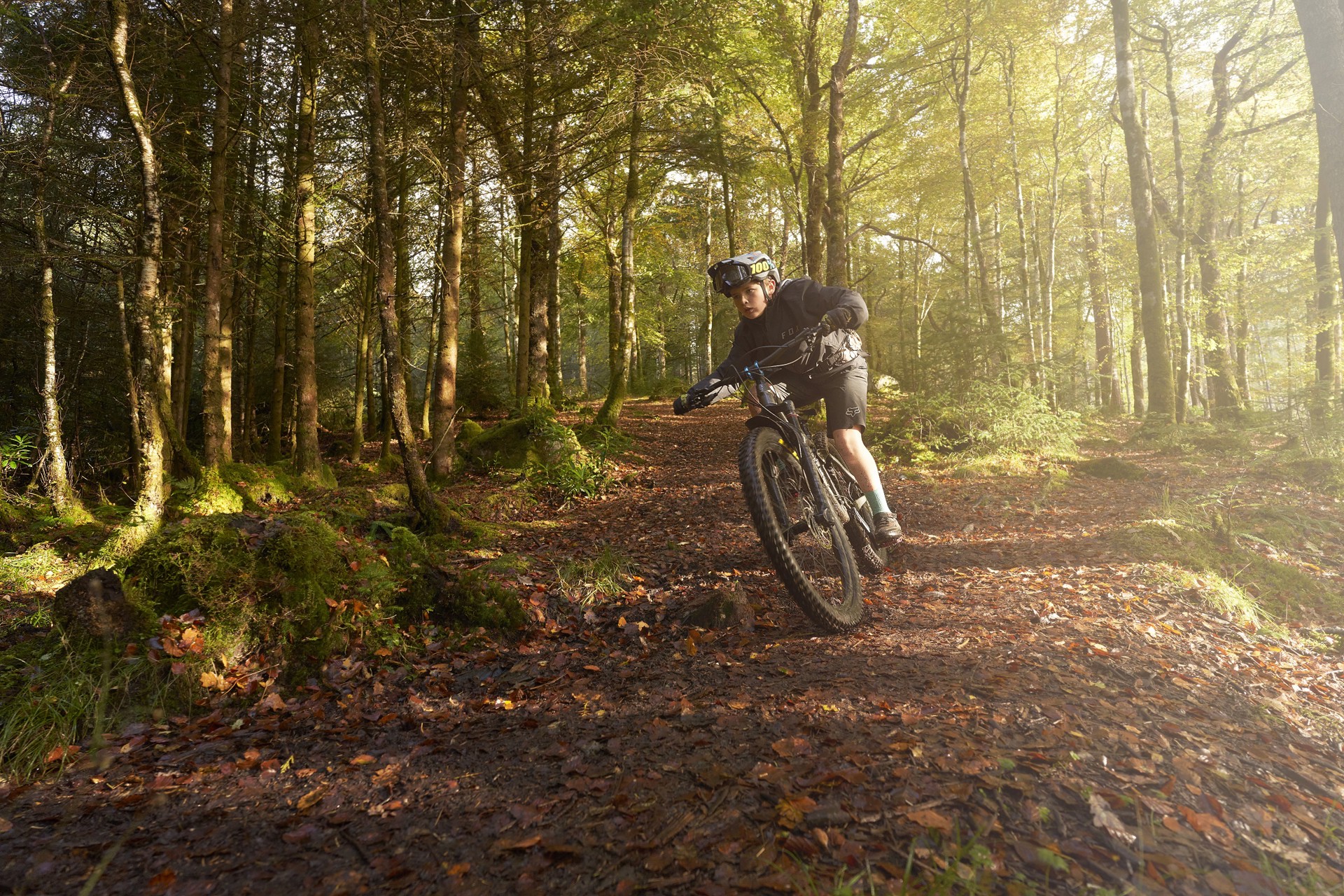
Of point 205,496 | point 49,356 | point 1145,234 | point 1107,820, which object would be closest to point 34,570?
point 205,496

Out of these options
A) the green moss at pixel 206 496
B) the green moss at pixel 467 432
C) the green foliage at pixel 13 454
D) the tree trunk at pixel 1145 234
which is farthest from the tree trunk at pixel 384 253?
the tree trunk at pixel 1145 234

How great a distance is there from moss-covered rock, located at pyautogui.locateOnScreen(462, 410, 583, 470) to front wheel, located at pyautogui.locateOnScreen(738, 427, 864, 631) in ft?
17.4

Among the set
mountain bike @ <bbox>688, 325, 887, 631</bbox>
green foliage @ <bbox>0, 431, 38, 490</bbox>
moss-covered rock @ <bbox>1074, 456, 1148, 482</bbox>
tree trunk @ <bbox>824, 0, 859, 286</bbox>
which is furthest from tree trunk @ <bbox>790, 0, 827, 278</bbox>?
green foliage @ <bbox>0, 431, 38, 490</bbox>

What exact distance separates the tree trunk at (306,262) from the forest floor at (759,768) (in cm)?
720

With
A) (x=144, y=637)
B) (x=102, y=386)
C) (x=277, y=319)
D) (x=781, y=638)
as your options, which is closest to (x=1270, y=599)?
(x=781, y=638)

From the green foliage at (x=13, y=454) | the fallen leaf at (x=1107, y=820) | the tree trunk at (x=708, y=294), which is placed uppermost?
the tree trunk at (x=708, y=294)

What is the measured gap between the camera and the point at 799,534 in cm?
396

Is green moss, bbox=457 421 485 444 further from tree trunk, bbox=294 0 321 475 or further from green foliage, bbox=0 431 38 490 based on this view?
green foliage, bbox=0 431 38 490

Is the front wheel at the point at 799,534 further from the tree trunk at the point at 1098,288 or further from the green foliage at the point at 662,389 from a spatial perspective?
the green foliage at the point at 662,389

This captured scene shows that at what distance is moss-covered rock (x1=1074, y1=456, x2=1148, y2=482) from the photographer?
27.4 feet

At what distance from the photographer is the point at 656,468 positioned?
10.3m

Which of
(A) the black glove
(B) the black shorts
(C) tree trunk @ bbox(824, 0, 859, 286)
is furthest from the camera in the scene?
(C) tree trunk @ bbox(824, 0, 859, 286)

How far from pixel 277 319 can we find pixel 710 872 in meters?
13.1

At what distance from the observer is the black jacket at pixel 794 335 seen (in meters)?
4.11
